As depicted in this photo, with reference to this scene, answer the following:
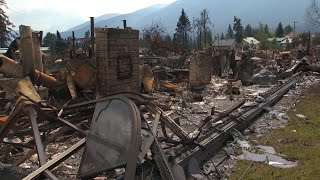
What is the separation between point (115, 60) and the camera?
7.59 metres

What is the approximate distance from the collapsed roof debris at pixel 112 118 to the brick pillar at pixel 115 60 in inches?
0.8

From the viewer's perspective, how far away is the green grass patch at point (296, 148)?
17.5 ft

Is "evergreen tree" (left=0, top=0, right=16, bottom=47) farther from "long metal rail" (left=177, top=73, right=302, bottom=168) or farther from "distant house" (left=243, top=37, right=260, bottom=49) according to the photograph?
"distant house" (left=243, top=37, right=260, bottom=49)

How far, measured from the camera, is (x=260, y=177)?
5.23 meters

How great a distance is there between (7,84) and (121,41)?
312cm

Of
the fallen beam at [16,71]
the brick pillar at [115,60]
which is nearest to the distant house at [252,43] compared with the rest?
the fallen beam at [16,71]

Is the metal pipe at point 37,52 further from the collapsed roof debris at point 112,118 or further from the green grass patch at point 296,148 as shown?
the green grass patch at point 296,148

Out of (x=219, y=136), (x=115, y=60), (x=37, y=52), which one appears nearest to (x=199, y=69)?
(x=37, y=52)

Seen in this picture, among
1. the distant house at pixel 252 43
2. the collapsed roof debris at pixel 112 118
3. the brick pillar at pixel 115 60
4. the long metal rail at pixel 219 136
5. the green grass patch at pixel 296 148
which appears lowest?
the green grass patch at pixel 296 148

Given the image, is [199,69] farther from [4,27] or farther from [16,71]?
[4,27]

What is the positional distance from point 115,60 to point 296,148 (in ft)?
13.2

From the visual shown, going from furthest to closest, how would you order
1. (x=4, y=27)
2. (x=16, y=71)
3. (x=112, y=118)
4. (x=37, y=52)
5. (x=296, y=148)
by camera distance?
(x=4, y=27)
(x=37, y=52)
(x=16, y=71)
(x=296, y=148)
(x=112, y=118)

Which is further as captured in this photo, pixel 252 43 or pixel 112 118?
pixel 252 43

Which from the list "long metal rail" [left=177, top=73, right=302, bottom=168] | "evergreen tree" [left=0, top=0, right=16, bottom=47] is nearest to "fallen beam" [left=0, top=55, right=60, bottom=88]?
"long metal rail" [left=177, top=73, right=302, bottom=168]
